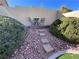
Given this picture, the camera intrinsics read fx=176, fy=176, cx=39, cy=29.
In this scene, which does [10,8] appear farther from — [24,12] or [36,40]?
[36,40]

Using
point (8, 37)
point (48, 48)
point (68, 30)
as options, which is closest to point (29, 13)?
point (68, 30)

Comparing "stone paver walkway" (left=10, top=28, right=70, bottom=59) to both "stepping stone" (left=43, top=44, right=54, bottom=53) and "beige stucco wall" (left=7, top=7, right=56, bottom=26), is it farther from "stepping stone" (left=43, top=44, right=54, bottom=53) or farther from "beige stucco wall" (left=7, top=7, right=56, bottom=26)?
"beige stucco wall" (left=7, top=7, right=56, bottom=26)

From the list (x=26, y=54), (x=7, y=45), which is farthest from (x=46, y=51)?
(x=7, y=45)

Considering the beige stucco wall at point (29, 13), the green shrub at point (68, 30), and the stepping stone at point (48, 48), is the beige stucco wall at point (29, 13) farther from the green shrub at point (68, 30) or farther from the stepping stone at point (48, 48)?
the stepping stone at point (48, 48)

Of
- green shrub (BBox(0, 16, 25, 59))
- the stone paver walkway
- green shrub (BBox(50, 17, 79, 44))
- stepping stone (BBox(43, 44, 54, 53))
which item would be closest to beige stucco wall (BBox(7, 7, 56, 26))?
green shrub (BBox(50, 17, 79, 44))

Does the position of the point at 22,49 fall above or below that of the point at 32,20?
below

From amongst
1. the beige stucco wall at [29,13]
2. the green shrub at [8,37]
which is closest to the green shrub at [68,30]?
the green shrub at [8,37]

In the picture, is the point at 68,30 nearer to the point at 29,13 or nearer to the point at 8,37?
the point at 8,37
